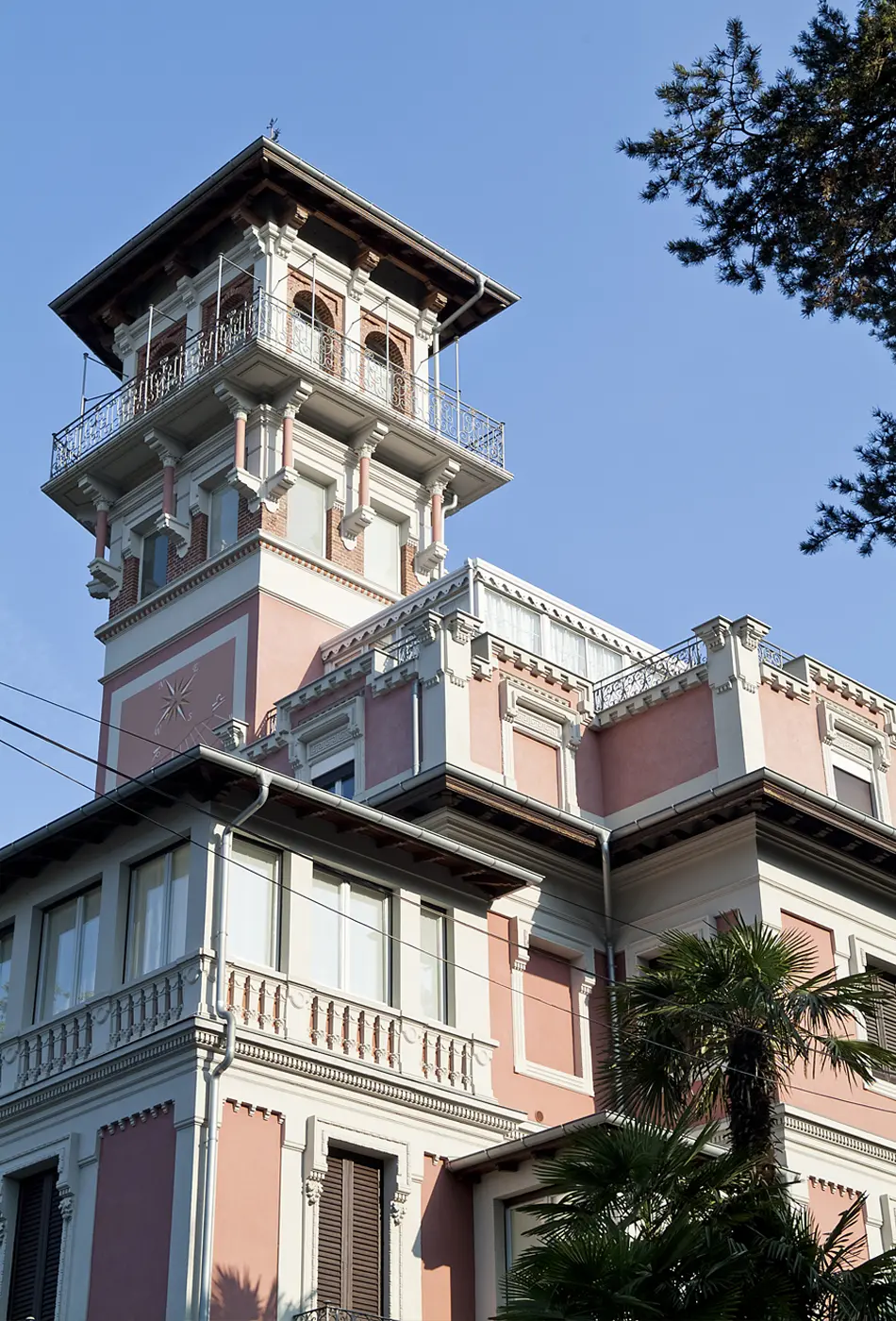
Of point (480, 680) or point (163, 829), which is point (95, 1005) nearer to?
point (163, 829)

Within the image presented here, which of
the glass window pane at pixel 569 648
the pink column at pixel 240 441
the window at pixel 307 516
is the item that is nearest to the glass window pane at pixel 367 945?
the glass window pane at pixel 569 648

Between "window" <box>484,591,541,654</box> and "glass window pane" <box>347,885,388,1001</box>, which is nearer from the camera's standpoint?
"glass window pane" <box>347,885,388,1001</box>

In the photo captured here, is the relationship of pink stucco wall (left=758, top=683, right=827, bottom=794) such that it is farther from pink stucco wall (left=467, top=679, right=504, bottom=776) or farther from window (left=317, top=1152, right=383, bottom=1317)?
window (left=317, top=1152, right=383, bottom=1317)

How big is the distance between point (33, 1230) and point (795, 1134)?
30.5ft

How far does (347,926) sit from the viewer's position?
78.0ft

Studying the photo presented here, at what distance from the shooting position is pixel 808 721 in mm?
30312

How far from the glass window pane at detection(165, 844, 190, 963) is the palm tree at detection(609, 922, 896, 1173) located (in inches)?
185

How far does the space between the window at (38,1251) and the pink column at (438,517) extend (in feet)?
65.2

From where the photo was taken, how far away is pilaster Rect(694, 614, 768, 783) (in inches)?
1125

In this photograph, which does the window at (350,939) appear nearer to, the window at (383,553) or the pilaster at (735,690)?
the pilaster at (735,690)

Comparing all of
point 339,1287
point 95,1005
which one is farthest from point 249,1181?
point 95,1005

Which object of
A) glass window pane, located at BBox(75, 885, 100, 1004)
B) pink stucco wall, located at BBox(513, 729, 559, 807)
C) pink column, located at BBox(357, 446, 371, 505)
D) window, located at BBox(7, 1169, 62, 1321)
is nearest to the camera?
window, located at BBox(7, 1169, 62, 1321)

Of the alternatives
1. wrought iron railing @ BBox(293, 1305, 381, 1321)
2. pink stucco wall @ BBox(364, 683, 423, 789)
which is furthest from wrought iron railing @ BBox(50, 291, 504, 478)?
wrought iron railing @ BBox(293, 1305, 381, 1321)

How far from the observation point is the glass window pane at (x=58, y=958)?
23984mm
